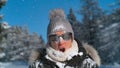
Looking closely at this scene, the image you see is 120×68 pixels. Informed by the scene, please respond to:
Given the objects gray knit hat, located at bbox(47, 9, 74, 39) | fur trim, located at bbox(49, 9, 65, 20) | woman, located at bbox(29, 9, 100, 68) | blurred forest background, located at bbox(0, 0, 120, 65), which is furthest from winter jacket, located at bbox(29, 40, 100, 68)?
blurred forest background, located at bbox(0, 0, 120, 65)

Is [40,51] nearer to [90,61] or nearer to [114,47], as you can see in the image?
[90,61]

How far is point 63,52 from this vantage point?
3.69 m

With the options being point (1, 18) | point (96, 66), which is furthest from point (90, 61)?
point (1, 18)

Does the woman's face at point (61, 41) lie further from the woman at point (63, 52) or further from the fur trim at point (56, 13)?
the fur trim at point (56, 13)

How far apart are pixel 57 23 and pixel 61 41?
21 cm

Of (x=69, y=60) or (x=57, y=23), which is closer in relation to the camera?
(x=69, y=60)

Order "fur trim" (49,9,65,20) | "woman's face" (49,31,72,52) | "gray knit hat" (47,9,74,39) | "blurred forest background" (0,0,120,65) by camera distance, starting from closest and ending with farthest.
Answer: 1. "woman's face" (49,31,72,52)
2. "gray knit hat" (47,9,74,39)
3. "fur trim" (49,9,65,20)
4. "blurred forest background" (0,0,120,65)

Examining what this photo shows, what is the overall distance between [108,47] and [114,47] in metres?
0.87

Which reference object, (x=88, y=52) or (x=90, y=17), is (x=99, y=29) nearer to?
(x=90, y=17)

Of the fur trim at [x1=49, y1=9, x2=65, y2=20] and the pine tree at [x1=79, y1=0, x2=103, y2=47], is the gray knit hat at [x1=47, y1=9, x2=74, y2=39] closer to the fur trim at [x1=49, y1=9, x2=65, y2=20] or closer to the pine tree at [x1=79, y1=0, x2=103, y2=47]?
the fur trim at [x1=49, y1=9, x2=65, y2=20]

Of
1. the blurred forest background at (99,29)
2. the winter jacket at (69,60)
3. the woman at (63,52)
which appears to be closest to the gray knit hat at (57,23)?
the woman at (63,52)

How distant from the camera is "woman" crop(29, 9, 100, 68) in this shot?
12.1 ft

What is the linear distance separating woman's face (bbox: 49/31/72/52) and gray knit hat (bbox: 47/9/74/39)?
A: 0.15ft

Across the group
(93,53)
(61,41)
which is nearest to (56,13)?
(61,41)
